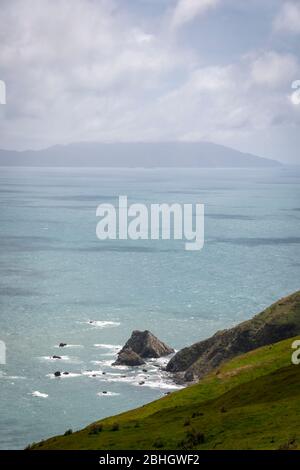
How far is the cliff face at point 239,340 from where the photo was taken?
108 m

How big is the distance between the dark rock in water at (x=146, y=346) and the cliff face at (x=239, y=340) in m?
7.22

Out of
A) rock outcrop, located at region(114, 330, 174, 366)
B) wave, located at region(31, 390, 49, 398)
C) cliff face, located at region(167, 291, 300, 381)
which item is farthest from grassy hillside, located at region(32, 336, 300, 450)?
rock outcrop, located at region(114, 330, 174, 366)

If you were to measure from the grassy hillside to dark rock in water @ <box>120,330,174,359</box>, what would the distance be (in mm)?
55783

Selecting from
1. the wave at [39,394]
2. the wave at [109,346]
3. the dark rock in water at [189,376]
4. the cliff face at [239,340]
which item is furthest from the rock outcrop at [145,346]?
the wave at [39,394]

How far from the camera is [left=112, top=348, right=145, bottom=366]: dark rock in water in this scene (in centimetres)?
11538

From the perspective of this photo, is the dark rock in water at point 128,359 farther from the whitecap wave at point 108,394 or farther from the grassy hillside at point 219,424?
the grassy hillside at point 219,424

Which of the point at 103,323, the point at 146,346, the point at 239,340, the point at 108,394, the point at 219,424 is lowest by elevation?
the point at 219,424

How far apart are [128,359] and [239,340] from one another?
1794 cm

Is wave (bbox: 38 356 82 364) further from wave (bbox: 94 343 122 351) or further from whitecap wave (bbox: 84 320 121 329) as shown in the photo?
whitecap wave (bbox: 84 320 121 329)

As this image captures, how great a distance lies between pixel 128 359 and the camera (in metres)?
116

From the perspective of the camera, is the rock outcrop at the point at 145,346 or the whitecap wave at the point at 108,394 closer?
the whitecap wave at the point at 108,394

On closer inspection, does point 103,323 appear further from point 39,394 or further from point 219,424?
point 219,424

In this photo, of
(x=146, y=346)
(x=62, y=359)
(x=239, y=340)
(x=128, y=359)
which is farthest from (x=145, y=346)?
(x=239, y=340)
